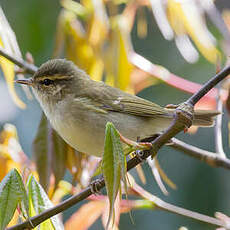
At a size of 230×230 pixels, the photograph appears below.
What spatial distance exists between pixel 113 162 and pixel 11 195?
294 millimetres

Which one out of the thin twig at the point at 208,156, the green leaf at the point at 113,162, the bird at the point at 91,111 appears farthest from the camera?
the bird at the point at 91,111

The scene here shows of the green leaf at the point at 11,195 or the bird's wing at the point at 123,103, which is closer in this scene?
the green leaf at the point at 11,195

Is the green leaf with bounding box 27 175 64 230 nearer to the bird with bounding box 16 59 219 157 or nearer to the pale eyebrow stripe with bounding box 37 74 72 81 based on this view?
the bird with bounding box 16 59 219 157

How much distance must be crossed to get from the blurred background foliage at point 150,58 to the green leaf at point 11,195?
2.78ft

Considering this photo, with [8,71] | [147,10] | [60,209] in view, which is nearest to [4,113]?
[8,71]

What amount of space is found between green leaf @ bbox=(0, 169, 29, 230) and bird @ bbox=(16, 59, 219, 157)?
Answer: 77cm

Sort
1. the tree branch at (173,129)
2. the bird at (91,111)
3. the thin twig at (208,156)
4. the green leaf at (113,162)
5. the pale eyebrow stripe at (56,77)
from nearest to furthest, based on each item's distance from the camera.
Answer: the green leaf at (113,162)
the tree branch at (173,129)
the thin twig at (208,156)
the bird at (91,111)
the pale eyebrow stripe at (56,77)

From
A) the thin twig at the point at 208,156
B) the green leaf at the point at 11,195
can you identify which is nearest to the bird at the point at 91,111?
the thin twig at the point at 208,156

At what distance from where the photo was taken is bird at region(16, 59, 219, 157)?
2.16 meters

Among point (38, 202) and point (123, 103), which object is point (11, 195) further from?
point (123, 103)

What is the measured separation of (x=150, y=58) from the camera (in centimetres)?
373

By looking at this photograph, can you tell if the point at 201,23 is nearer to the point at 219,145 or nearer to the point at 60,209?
the point at 219,145

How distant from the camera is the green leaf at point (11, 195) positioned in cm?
118

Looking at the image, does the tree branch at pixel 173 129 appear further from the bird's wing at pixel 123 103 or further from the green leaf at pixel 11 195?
the bird's wing at pixel 123 103
